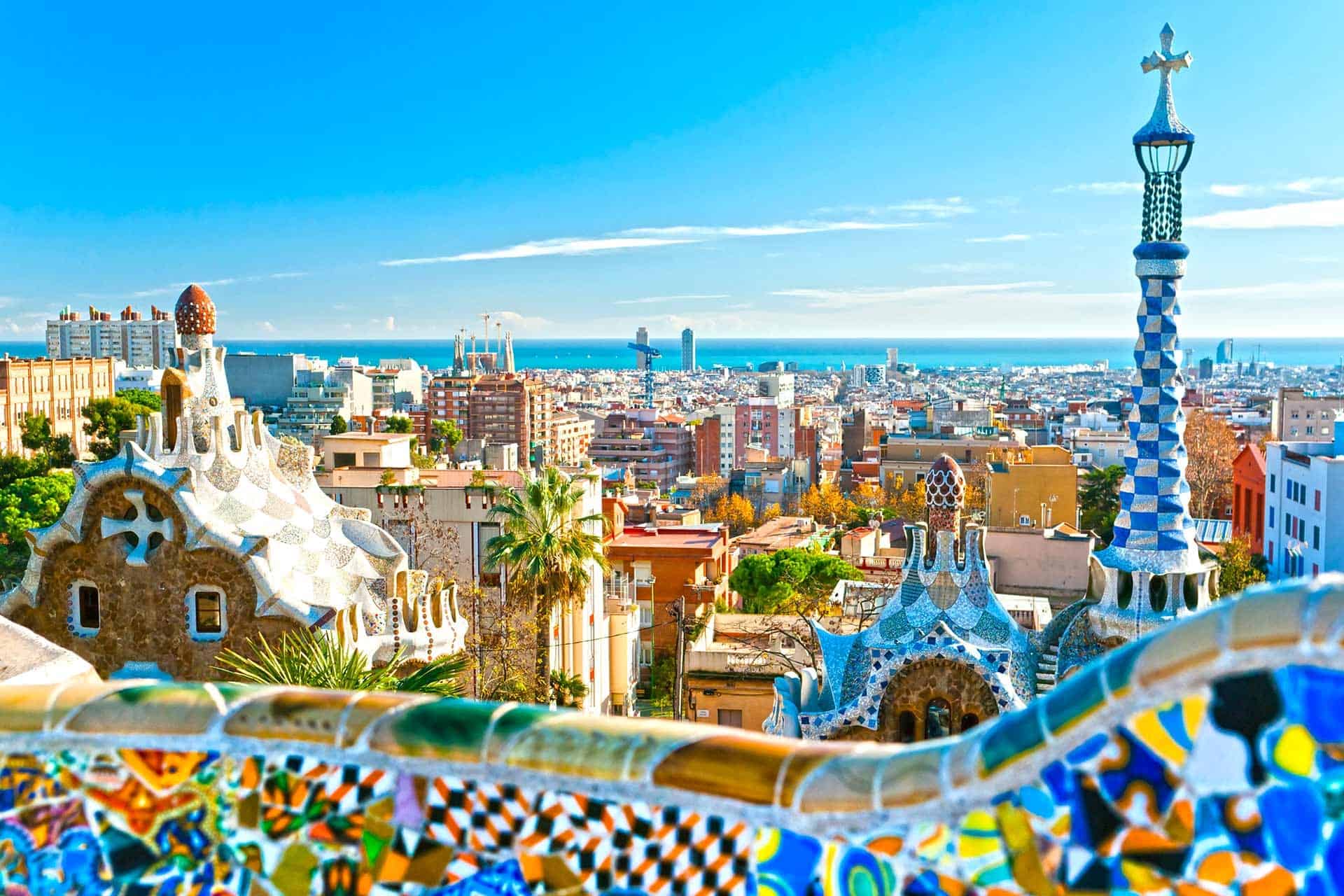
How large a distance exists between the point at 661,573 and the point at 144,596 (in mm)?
17026

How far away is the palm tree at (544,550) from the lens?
17500mm

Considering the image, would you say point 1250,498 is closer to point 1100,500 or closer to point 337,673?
point 1100,500

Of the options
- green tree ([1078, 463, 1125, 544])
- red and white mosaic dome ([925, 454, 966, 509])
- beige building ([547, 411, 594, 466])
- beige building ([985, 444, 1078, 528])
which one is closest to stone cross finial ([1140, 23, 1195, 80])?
red and white mosaic dome ([925, 454, 966, 509])

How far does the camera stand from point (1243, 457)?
119 ft

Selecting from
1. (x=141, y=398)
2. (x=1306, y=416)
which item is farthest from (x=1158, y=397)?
(x=1306, y=416)

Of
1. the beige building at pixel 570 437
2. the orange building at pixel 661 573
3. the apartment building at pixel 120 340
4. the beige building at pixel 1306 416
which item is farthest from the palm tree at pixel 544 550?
the apartment building at pixel 120 340

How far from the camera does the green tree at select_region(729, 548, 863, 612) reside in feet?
103

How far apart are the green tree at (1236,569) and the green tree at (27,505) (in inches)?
1004

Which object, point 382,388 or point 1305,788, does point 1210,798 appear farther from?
point 382,388

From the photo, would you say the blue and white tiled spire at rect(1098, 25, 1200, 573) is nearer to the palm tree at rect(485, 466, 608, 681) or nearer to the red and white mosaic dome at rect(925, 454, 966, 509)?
the red and white mosaic dome at rect(925, 454, 966, 509)

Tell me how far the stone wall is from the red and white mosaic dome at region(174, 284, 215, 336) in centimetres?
219

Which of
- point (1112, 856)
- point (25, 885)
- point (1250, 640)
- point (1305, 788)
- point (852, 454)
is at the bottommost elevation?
point (852, 454)

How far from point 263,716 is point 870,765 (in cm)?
127

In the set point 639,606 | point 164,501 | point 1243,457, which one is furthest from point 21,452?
point 164,501
